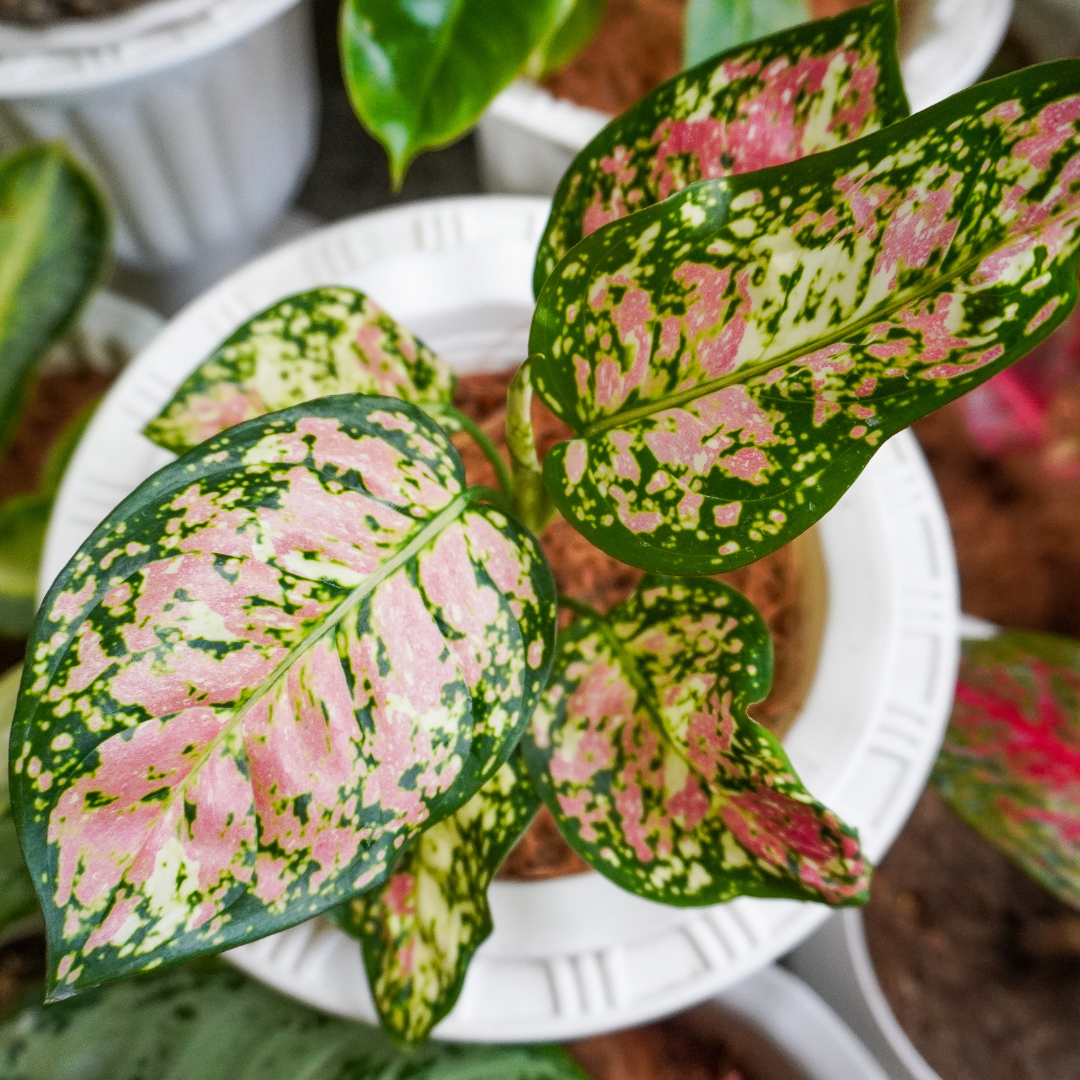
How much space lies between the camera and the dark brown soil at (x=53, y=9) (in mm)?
680

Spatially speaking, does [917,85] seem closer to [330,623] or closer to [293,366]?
[293,366]

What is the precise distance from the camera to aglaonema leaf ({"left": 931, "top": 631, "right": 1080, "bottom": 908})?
2.32 ft

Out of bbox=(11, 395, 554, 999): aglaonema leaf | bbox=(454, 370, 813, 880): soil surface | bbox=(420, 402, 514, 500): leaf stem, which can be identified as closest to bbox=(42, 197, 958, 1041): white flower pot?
bbox=(454, 370, 813, 880): soil surface

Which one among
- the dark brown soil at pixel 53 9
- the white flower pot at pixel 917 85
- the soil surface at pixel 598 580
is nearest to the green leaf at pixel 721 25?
the white flower pot at pixel 917 85

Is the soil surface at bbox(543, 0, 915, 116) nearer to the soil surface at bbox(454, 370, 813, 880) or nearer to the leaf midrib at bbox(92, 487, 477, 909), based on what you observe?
the soil surface at bbox(454, 370, 813, 880)

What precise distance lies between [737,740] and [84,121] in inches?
29.8

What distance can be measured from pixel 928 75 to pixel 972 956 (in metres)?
0.78

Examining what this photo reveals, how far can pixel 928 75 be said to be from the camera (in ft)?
2.46

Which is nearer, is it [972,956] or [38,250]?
[38,250]

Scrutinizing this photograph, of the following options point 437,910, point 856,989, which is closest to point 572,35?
point 437,910

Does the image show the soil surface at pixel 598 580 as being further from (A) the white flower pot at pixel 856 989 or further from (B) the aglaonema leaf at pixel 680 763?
(A) the white flower pot at pixel 856 989

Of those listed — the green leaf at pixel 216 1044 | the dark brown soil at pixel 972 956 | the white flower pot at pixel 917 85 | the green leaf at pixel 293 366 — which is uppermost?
the white flower pot at pixel 917 85

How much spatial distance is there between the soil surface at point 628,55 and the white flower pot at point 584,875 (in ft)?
0.78

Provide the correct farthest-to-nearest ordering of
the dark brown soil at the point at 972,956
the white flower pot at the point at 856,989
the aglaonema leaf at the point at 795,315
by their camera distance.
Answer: the dark brown soil at the point at 972,956 → the white flower pot at the point at 856,989 → the aglaonema leaf at the point at 795,315
